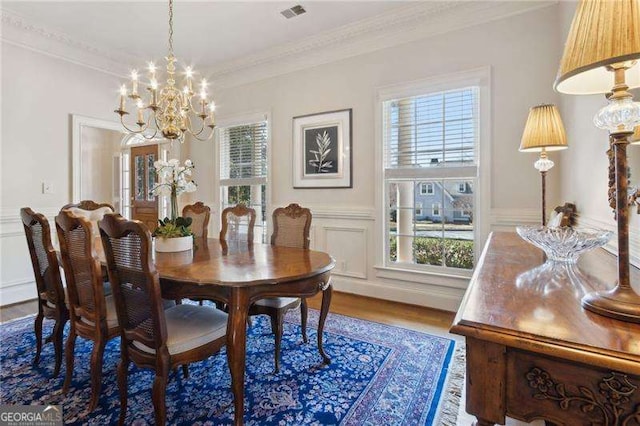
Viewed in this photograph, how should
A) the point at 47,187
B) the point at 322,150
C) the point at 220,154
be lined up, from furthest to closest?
the point at 220,154 → the point at 322,150 → the point at 47,187

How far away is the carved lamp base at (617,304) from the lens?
66 cm

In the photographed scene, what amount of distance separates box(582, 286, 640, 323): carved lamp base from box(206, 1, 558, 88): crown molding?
9.97 ft

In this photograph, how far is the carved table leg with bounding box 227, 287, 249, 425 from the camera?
1.48 metres

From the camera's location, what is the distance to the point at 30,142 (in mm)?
3510

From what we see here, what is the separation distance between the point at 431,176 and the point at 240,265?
2.25 m

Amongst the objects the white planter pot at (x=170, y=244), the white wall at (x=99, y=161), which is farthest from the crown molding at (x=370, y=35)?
the white wall at (x=99, y=161)

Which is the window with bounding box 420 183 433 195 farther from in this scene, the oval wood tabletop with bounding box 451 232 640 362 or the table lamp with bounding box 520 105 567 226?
the oval wood tabletop with bounding box 451 232 640 362

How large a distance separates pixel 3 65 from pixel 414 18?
13.9 feet

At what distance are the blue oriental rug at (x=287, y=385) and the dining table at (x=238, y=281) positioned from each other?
1.11 ft

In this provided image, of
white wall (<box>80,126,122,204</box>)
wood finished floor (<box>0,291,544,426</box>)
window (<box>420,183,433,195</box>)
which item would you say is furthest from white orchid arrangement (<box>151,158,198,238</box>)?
white wall (<box>80,126,122,204</box>)

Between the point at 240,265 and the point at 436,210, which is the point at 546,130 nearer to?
the point at 436,210

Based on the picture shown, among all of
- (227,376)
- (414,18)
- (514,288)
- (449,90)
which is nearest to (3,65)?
(227,376)

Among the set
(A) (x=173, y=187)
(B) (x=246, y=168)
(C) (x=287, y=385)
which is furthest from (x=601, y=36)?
(B) (x=246, y=168)

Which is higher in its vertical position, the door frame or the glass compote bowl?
the door frame
